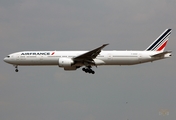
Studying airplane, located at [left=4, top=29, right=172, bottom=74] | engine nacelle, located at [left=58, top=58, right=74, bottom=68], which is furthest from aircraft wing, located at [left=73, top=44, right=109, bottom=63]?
engine nacelle, located at [left=58, top=58, right=74, bottom=68]

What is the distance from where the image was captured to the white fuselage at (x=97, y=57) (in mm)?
65125

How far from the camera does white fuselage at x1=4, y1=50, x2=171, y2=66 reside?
65125 millimetres

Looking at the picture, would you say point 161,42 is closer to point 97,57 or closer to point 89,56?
point 97,57

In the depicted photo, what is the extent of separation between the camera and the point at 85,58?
6488cm

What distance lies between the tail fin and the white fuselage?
4.45 ft

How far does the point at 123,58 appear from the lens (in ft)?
213

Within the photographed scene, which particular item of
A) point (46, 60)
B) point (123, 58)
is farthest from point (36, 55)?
point (123, 58)

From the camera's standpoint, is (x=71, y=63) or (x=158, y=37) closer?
(x=71, y=63)

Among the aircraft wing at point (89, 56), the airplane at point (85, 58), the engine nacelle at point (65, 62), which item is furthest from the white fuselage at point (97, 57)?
the engine nacelle at point (65, 62)

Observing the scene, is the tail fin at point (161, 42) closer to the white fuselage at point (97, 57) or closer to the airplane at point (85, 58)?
the airplane at point (85, 58)

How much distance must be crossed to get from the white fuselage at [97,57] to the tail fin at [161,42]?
1358mm

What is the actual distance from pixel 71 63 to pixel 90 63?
9.05 ft

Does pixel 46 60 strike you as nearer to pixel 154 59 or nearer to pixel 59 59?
pixel 59 59

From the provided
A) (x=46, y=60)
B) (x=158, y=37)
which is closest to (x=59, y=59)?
(x=46, y=60)
